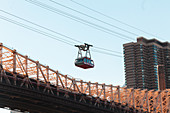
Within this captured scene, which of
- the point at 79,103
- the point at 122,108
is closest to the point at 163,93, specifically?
the point at 122,108

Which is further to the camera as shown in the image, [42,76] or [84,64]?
[42,76]

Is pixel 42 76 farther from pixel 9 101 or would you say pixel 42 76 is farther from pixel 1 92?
pixel 1 92

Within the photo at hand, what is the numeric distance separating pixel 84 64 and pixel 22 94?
16325 millimetres

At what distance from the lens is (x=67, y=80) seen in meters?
110

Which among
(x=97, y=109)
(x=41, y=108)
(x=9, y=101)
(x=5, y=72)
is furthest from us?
(x=97, y=109)

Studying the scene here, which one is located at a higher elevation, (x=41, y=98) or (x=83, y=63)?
(x=83, y=63)

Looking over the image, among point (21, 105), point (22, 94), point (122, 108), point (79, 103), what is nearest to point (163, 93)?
point (122, 108)

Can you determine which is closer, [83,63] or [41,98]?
[83,63]

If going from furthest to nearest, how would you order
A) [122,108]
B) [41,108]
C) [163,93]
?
[163,93], [122,108], [41,108]

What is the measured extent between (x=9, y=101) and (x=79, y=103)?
68.4ft

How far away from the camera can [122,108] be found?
12544 cm

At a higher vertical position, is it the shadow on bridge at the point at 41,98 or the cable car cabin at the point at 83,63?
the cable car cabin at the point at 83,63

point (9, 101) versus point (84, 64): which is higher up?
point (84, 64)

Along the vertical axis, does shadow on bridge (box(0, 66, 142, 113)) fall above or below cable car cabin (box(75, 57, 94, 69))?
below
